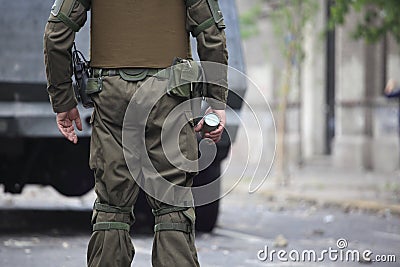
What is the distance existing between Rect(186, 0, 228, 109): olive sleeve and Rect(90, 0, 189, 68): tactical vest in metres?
0.10

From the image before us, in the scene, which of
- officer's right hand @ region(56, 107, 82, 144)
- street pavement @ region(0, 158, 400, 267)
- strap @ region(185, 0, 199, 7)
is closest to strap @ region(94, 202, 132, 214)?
officer's right hand @ region(56, 107, 82, 144)

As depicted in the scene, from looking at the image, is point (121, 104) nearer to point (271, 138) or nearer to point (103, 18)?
point (103, 18)

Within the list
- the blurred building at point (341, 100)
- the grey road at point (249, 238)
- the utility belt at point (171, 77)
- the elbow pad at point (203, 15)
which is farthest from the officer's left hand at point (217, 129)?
the blurred building at point (341, 100)

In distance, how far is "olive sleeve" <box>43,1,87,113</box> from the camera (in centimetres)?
496

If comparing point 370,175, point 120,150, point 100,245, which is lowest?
point 370,175

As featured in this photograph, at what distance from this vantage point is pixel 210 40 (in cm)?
498

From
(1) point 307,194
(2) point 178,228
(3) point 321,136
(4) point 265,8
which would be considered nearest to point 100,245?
(2) point 178,228

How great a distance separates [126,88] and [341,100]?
17.9m

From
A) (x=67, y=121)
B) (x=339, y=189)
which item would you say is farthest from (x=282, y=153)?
(x=67, y=121)

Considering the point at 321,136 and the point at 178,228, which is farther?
the point at 321,136

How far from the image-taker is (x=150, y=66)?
5.00 meters

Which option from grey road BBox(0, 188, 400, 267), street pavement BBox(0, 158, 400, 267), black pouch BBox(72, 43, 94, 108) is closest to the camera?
black pouch BBox(72, 43, 94, 108)

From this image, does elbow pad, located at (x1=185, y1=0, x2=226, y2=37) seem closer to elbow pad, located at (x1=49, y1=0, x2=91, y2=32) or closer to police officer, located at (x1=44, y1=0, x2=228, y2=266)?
police officer, located at (x1=44, y1=0, x2=228, y2=266)

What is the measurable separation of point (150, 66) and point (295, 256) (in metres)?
3.66
